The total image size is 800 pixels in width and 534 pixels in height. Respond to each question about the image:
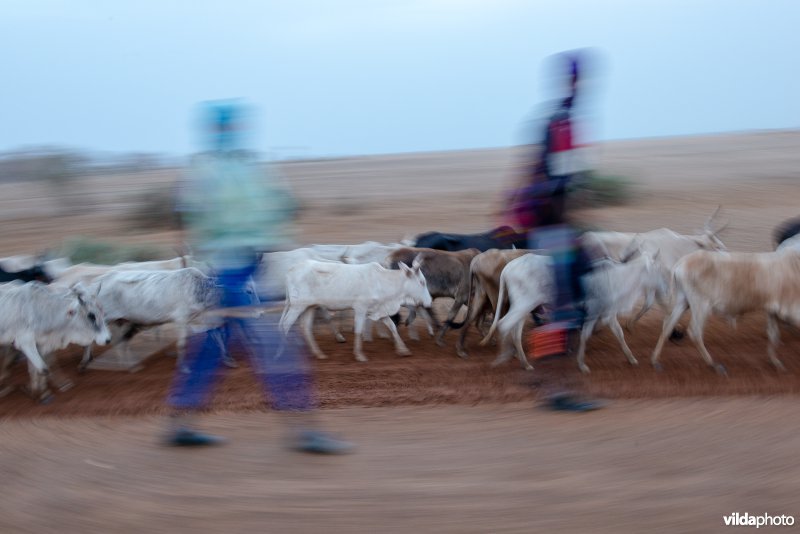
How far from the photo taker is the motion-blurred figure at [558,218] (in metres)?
6.31

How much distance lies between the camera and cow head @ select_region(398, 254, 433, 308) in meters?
10.1

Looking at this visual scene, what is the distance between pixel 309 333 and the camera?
9828mm

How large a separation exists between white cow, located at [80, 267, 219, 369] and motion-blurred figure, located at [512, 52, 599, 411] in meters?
3.93

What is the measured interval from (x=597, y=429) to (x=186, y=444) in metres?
2.74

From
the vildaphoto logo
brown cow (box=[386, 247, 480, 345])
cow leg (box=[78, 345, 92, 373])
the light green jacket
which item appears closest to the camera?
the vildaphoto logo

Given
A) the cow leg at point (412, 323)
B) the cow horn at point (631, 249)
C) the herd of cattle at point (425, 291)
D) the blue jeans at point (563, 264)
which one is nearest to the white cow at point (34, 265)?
the herd of cattle at point (425, 291)

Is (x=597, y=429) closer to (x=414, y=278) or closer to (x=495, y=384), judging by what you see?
(x=495, y=384)

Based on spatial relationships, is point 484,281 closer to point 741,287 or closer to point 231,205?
point 741,287

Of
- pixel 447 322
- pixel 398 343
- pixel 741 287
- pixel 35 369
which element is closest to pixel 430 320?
pixel 447 322

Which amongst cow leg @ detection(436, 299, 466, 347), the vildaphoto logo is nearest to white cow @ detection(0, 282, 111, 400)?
cow leg @ detection(436, 299, 466, 347)

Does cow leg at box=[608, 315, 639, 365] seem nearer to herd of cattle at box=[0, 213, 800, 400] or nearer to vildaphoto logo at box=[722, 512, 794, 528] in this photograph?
herd of cattle at box=[0, 213, 800, 400]

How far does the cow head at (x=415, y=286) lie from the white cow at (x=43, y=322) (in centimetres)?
332

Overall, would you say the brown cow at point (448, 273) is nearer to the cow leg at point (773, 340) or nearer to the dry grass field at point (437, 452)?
the dry grass field at point (437, 452)

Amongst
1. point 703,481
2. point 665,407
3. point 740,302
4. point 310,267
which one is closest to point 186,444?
point 703,481
